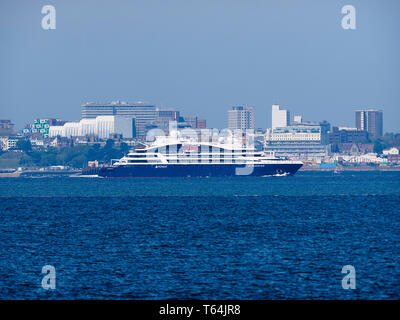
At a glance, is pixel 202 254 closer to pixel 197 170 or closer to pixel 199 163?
pixel 197 170

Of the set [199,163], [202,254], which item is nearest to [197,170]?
[199,163]

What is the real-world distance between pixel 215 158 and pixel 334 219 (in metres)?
93.1

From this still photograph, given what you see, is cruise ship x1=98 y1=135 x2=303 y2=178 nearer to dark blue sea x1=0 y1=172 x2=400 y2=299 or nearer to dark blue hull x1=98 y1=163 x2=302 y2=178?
dark blue hull x1=98 y1=163 x2=302 y2=178

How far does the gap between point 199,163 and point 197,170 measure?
1.23 meters

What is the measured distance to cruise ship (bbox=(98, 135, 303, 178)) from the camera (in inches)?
5443

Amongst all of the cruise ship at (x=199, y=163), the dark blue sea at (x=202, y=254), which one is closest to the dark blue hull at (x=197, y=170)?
the cruise ship at (x=199, y=163)

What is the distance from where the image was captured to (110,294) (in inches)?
854

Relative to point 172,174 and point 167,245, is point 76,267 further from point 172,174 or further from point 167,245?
point 172,174

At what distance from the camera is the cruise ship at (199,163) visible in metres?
138

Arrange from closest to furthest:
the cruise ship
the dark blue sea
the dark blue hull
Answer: the dark blue sea < the dark blue hull < the cruise ship

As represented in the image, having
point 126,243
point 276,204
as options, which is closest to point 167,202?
point 276,204

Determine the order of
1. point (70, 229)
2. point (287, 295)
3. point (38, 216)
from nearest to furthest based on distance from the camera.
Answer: point (287, 295) < point (70, 229) < point (38, 216)

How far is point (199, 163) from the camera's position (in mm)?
138875

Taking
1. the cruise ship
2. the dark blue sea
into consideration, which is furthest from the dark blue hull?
the dark blue sea
